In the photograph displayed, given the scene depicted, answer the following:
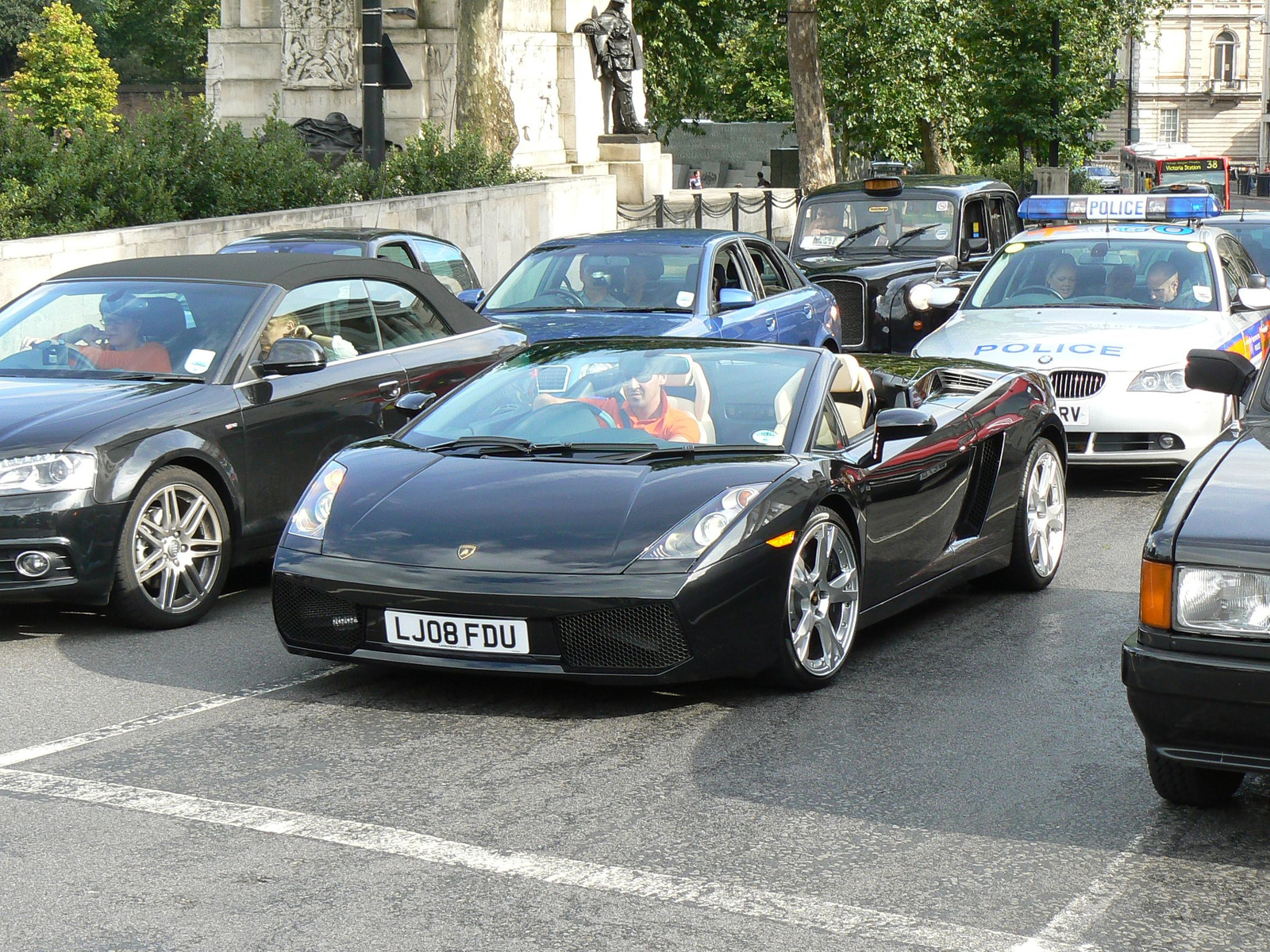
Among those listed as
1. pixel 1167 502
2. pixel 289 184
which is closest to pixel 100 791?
pixel 1167 502

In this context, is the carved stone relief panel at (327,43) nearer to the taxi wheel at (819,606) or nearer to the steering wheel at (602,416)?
the steering wheel at (602,416)

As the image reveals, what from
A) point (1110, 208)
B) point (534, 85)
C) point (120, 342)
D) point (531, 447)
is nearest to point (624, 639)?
point (531, 447)

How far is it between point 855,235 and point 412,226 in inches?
243

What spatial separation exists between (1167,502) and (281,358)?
4511 millimetres

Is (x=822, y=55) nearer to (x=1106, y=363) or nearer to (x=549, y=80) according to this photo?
(x=549, y=80)

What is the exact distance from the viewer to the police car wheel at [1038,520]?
8.16 m

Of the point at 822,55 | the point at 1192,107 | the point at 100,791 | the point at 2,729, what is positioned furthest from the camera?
the point at 1192,107

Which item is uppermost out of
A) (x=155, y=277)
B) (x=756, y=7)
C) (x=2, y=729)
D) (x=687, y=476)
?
(x=756, y=7)

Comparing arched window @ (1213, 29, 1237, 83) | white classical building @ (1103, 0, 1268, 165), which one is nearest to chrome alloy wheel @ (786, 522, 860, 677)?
white classical building @ (1103, 0, 1268, 165)

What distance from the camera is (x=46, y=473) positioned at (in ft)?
24.0

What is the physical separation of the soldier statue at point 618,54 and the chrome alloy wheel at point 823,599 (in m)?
33.9

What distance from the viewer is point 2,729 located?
598 centimetres

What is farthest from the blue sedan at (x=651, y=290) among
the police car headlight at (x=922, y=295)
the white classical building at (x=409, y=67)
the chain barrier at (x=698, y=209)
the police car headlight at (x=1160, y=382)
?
the white classical building at (x=409, y=67)

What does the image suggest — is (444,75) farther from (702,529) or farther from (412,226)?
(702,529)
